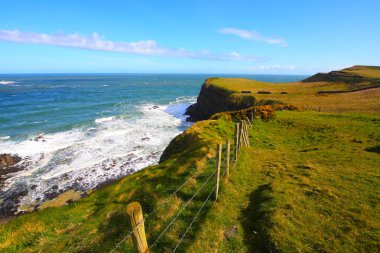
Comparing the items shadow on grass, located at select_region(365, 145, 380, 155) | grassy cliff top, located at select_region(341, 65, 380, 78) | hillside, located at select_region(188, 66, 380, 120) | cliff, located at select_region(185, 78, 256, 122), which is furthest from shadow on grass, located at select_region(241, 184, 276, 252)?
grassy cliff top, located at select_region(341, 65, 380, 78)

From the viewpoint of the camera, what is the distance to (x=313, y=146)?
2355 centimetres

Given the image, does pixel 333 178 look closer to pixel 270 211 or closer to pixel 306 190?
pixel 306 190

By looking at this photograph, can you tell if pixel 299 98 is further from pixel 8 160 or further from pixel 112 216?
pixel 8 160

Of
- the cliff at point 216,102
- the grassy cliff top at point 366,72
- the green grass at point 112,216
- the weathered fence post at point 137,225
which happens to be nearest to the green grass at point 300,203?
the green grass at point 112,216

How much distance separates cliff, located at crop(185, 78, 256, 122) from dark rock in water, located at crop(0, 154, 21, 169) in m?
43.4

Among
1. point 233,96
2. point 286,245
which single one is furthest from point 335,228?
point 233,96

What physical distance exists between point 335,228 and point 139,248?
323 inches

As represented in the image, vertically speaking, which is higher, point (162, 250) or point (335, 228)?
point (335, 228)

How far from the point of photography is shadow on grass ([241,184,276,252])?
9.20m

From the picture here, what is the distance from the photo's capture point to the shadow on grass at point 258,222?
9.20 metres

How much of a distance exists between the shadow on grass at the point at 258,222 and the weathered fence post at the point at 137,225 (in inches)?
211

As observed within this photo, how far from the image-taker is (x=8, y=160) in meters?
37.3

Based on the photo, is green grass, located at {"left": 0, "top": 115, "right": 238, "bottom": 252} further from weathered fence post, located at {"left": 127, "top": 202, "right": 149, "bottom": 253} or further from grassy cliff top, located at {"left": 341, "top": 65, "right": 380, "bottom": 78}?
grassy cliff top, located at {"left": 341, "top": 65, "right": 380, "bottom": 78}

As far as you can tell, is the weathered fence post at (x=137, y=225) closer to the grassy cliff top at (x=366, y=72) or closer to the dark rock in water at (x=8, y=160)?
the dark rock in water at (x=8, y=160)
